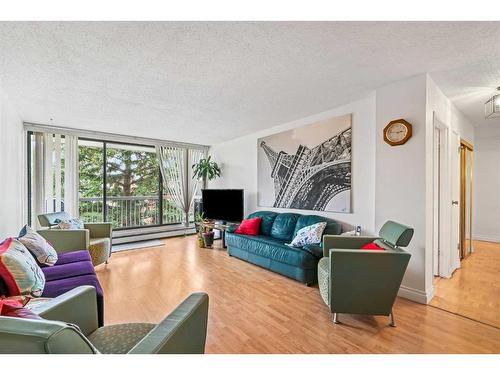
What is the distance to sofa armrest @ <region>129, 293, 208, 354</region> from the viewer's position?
812 mm

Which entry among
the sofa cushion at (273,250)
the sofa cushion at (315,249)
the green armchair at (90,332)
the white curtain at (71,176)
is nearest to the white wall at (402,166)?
the sofa cushion at (315,249)

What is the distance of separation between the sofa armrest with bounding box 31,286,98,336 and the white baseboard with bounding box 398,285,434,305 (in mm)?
2804

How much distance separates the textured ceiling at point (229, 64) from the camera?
1.64m

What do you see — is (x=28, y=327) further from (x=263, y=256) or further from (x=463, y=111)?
(x=463, y=111)

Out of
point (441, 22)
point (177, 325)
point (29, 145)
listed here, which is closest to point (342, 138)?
point (441, 22)

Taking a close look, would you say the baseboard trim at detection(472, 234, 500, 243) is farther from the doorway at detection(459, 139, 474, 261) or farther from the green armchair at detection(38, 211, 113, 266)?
the green armchair at detection(38, 211, 113, 266)

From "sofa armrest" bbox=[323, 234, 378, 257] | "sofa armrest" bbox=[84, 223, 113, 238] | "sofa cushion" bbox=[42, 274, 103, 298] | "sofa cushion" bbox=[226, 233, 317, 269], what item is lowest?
"sofa cushion" bbox=[226, 233, 317, 269]

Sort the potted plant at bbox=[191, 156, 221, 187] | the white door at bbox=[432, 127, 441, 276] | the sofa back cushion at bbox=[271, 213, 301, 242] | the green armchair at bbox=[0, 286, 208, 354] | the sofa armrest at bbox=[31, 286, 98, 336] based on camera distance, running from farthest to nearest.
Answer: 1. the potted plant at bbox=[191, 156, 221, 187]
2. the sofa back cushion at bbox=[271, 213, 301, 242]
3. the white door at bbox=[432, 127, 441, 276]
4. the sofa armrest at bbox=[31, 286, 98, 336]
5. the green armchair at bbox=[0, 286, 208, 354]

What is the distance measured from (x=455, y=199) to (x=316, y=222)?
1.99 metres

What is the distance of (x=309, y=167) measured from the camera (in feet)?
12.0

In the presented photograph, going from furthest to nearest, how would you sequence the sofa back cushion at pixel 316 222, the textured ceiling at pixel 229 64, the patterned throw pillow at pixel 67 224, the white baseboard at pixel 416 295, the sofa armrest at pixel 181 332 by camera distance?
the patterned throw pillow at pixel 67 224
the sofa back cushion at pixel 316 222
the white baseboard at pixel 416 295
the textured ceiling at pixel 229 64
the sofa armrest at pixel 181 332

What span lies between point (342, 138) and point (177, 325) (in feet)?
10.1

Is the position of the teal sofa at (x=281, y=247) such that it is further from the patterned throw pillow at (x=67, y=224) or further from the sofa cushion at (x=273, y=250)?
the patterned throw pillow at (x=67, y=224)

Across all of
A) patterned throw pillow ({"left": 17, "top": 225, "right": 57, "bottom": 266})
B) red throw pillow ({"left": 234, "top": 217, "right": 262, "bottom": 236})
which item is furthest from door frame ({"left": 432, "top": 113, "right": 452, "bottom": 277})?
patterned throw pillow ({"left": 17, "top": 225, "right": 57, "bottom": 266})
